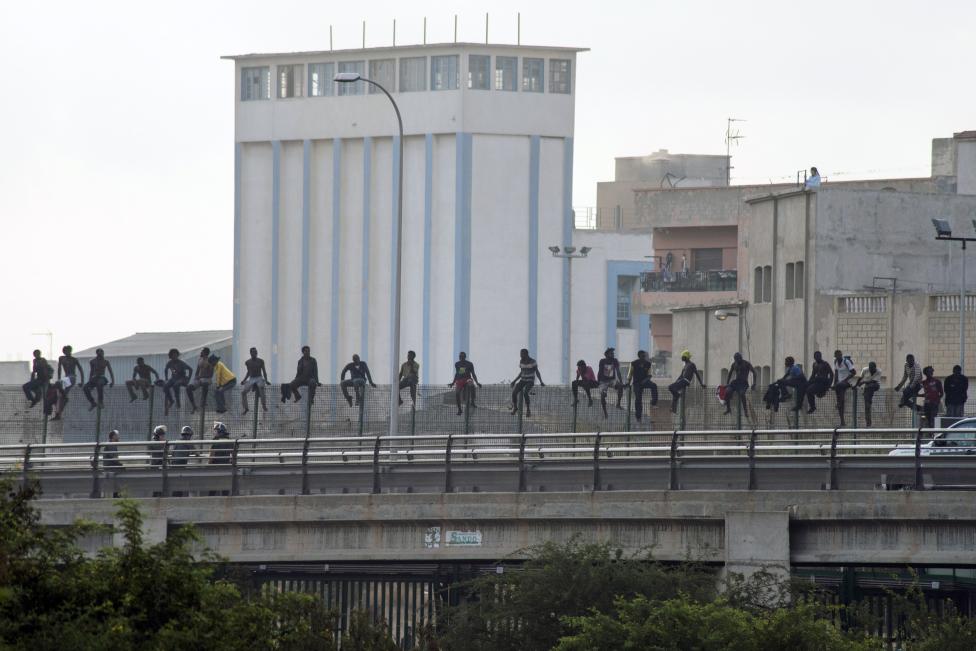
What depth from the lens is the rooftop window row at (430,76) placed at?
3307 inches

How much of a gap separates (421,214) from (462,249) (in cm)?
219

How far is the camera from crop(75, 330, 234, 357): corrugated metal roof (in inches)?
3821

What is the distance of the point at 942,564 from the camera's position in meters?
26.6

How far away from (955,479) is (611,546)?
15.3 ft

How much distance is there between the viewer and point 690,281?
8400 cm

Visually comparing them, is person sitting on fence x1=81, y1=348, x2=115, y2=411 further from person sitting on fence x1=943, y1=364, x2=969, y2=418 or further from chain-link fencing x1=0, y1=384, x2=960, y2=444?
person sitting on fence x1=943, y1=364, x2=969, y2=418

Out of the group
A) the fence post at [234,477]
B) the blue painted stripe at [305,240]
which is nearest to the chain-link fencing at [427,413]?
the fence post at [234,477]

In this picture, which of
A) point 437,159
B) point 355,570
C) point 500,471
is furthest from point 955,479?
point 437,159

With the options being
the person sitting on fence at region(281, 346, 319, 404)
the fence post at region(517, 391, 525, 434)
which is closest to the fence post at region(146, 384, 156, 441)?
the person sitting on fence at region(281, 346, 319, 404)

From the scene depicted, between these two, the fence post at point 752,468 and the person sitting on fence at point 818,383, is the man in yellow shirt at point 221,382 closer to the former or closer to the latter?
the person sitting on fence at point 818,383

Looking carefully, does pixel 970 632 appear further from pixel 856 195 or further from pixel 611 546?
pixel 856 195

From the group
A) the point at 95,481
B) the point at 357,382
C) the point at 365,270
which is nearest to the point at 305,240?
the point at 365,270

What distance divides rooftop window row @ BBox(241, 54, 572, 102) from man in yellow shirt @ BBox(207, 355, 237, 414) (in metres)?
43.2

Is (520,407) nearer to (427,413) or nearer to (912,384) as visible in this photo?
(427,413)
